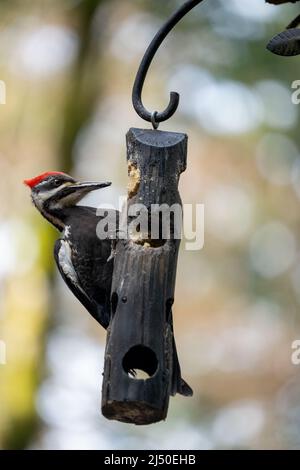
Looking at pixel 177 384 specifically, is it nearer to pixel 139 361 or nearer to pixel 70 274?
pixel 139 361

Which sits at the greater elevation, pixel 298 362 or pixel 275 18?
pixel 275 18

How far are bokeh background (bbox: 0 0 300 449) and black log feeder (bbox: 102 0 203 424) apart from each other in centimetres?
544

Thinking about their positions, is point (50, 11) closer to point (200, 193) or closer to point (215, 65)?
point (215, 65)

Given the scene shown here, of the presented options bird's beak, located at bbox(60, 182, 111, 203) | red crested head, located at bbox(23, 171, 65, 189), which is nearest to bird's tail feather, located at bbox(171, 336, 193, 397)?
bird's beak, located at bbox(60, 182, 111, 203)

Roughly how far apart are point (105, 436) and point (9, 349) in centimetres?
151

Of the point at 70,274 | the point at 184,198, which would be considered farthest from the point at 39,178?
the point at 184,198

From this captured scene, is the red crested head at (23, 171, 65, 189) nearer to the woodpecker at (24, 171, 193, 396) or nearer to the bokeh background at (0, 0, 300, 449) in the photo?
the woodpecker at (24, 171, 193, 396)

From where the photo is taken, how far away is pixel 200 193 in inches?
504

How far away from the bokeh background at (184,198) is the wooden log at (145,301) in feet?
17.9

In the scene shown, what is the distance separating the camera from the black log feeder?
464 centimetres

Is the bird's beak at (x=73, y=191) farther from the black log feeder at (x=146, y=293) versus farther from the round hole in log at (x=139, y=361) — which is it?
the round hole in log at (x=139, y=361)

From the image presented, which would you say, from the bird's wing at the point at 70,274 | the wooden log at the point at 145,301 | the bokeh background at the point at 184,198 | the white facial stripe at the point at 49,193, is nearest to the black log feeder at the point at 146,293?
the wooden log at the point at 145,301
